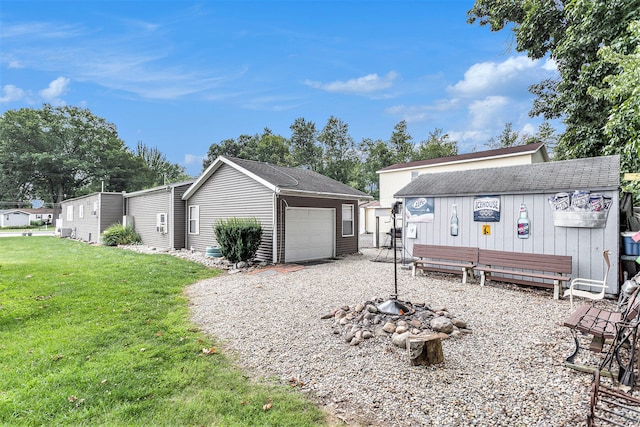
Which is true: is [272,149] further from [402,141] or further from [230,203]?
[230,203]

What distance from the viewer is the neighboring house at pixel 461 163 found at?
59.3ft

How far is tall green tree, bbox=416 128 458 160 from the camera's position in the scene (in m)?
33.9

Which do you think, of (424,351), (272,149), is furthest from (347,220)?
(272,149)

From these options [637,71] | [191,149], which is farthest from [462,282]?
[191,149]

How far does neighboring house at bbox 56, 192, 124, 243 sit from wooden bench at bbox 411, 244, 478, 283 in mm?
18224

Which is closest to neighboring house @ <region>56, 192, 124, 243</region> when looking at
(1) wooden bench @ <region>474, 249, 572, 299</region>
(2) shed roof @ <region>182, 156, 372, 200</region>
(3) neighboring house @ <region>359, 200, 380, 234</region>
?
(2) shed roof @ <region>182, 156, 372, 200</region>

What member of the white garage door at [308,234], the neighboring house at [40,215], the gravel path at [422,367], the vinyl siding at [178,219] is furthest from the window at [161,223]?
the neighboring house at [40,215]

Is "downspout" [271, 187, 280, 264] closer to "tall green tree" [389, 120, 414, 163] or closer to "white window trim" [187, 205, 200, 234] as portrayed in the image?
"white window trim" [187, 205, 200, 234]

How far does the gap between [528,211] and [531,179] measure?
Result: 89 cm

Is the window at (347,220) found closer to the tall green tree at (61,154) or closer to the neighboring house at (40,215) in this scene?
the tall green tree at (61,154)

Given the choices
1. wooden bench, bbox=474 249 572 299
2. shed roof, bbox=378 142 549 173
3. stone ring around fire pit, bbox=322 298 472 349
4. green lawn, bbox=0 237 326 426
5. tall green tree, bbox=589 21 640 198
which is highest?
shed roof, bbox=378 142 549 173

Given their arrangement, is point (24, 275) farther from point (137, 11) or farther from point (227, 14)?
point (227, 14)

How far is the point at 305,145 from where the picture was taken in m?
37.6

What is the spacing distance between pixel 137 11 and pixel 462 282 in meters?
13.7
